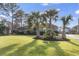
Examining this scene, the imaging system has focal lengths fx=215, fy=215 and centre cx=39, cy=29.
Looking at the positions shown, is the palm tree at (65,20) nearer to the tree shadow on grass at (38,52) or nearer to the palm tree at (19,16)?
the tree shadow on grass at (38,52)

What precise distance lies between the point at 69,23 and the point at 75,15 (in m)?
0.10

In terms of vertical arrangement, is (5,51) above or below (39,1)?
below

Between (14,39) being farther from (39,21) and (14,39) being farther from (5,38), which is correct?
(39,21)

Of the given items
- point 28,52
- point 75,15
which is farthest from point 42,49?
point 75,15

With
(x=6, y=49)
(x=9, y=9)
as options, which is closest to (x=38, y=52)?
(x=6, y=49)

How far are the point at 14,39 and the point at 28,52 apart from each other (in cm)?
19

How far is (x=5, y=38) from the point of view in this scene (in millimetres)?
2082

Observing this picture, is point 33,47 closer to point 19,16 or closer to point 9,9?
point 19,16

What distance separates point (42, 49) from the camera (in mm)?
2055

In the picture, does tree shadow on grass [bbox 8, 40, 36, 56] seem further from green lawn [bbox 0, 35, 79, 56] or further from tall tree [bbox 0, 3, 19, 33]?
tall tree [bbox 0, 3, 19, 33]

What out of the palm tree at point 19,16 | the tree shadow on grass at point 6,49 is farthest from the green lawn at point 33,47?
the palm tree at point 19,16

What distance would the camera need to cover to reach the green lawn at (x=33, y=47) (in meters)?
2.05

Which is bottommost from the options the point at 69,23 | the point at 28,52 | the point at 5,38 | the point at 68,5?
the point at 28,52

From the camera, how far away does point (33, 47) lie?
2064 millimetres
